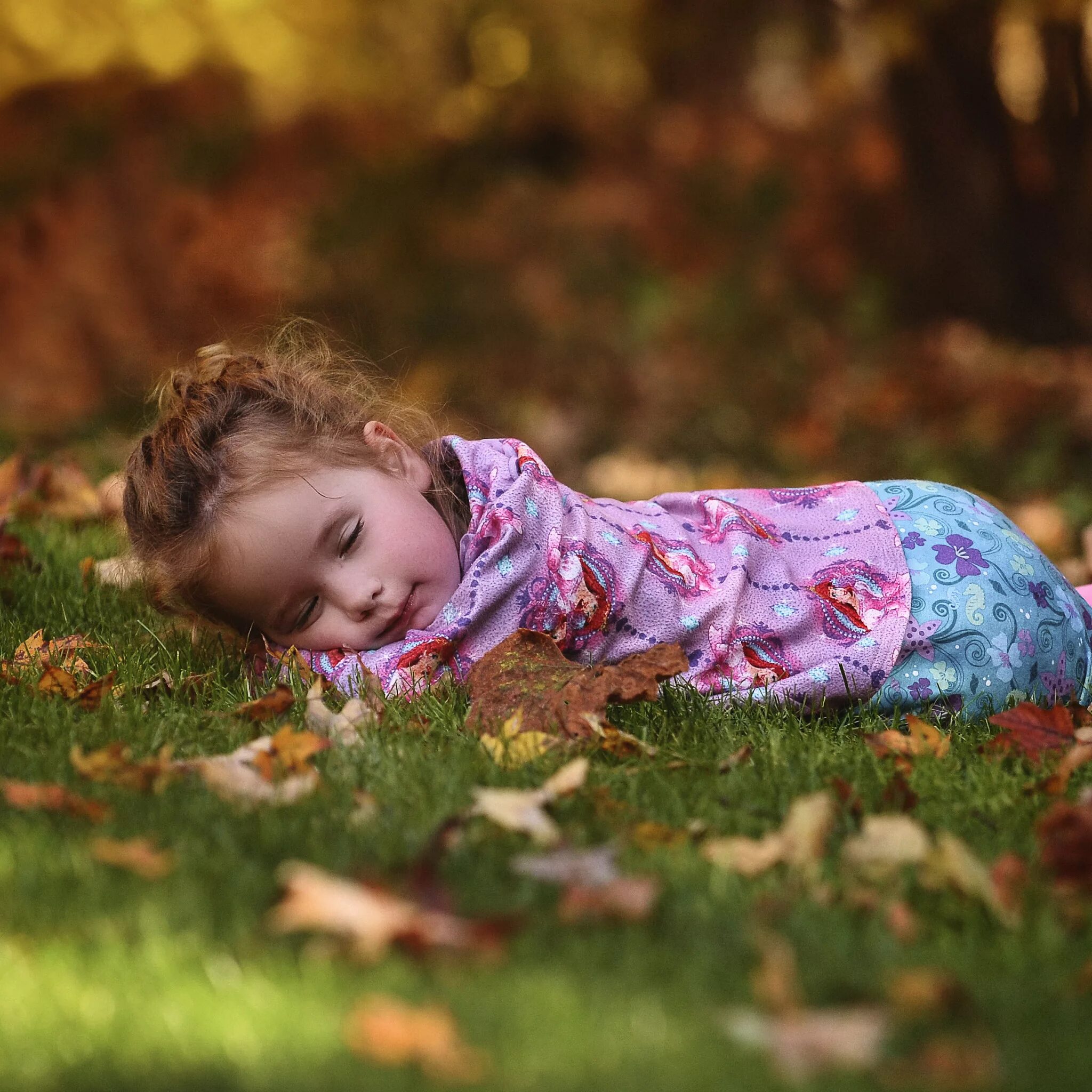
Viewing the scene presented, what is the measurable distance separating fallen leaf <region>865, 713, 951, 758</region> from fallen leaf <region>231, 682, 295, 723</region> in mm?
981

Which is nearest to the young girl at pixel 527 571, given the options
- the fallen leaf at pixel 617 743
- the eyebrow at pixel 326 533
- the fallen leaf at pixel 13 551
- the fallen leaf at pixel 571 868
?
the eyebrow at pixel 326 533

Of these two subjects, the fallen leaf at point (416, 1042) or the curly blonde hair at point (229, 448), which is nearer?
the fallen leaf at point (416, 1042)

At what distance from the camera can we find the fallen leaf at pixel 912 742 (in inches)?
87.4

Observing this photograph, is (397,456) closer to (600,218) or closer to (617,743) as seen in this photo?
(617,743)

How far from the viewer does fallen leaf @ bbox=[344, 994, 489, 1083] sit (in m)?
1.25

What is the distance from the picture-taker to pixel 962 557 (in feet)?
9.04

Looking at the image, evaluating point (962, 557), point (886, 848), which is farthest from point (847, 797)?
point (962, 557)

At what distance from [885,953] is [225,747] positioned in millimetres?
1138

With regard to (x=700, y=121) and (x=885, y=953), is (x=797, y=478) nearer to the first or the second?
(x=885, y=953)

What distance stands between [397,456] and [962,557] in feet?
3.79

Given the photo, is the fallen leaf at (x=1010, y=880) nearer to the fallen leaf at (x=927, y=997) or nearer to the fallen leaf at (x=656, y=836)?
the fallen leaf at (x=927, y=997)

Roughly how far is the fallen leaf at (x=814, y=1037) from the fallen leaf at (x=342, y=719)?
1.03 metres

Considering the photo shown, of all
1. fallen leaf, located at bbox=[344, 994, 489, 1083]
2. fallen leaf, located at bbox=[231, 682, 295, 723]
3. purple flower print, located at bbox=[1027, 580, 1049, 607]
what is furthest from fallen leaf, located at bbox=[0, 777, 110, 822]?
purple flower print, located at bbox=[1027, 580, 1049, 607]

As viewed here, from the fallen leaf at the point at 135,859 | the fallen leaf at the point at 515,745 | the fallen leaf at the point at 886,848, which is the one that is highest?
the fallen leaf at the point at 135,859
